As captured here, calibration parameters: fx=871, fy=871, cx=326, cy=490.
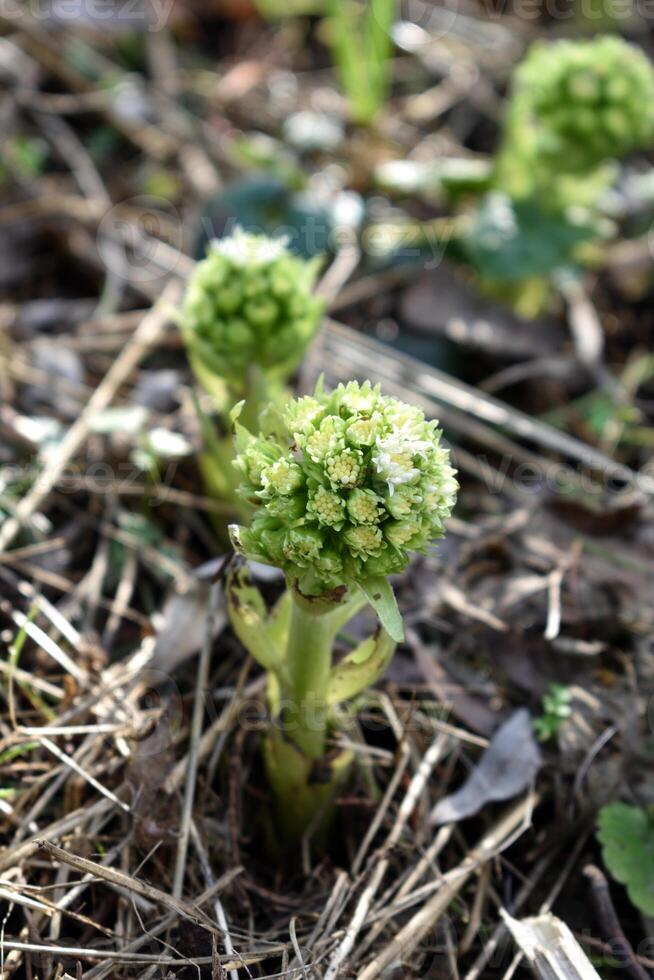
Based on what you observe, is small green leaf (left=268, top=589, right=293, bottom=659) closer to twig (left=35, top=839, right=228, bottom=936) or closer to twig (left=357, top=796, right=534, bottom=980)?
twig (left=35, top=839, right=228, bottom=936)

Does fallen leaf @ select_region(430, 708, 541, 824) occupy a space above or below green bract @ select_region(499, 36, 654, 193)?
below

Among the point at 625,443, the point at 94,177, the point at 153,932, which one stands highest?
the point at 94,177

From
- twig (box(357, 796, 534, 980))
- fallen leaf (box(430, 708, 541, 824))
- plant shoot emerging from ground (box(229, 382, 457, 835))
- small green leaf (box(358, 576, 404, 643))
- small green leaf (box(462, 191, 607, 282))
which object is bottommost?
twig (box(357, 796, 534, 980))

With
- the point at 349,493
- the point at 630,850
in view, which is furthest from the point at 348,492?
the point at 630,850

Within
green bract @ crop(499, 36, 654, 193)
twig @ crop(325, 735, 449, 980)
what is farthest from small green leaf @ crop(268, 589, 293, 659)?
green bract @ crop(499, 36, 654, 193)

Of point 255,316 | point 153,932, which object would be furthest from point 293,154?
point 153,932

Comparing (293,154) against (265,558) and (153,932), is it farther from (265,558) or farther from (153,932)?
(153,932)

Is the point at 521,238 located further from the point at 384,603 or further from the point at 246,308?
the point at 384,603
